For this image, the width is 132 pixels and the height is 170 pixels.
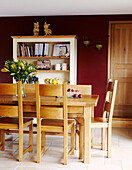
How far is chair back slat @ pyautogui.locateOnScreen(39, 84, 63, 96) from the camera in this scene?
3051mm

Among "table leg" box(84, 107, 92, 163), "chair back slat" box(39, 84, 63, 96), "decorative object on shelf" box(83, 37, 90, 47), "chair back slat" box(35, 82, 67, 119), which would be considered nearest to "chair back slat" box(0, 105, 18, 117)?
"chair back slat" box(35, 82, 67, 119)

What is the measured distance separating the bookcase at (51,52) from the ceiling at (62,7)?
560 millimetres

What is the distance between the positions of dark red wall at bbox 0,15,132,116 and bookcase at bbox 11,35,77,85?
0.25 m

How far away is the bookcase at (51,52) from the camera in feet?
17.3

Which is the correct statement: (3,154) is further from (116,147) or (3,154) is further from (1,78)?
(1,78)

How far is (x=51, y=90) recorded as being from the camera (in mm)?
3066

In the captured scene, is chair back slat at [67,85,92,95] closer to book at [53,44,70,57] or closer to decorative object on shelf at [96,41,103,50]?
book at [53,44,70,57]

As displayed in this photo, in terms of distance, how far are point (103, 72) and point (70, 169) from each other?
2.97 metres

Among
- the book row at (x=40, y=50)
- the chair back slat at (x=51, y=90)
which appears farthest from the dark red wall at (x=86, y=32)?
the chair back slat at (x=51, y=90)

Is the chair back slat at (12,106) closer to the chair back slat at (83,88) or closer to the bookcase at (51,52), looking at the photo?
the chair back slat at (83,88)

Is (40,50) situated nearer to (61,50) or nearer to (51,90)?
(61,50)

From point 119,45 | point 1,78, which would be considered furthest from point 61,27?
point 1,78

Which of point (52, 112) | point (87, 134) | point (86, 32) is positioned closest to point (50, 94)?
point (52, 112)

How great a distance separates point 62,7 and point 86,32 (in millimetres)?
884
